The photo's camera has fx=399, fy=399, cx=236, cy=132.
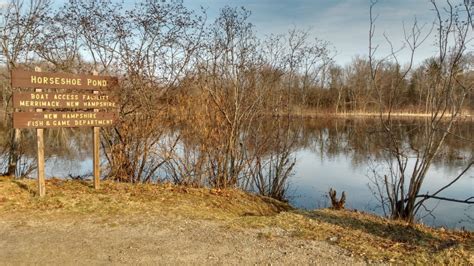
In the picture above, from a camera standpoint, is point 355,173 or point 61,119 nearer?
point 61,119

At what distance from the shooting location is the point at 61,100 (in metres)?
7.53

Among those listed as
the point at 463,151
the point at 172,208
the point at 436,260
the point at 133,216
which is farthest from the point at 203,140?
the point at 463,151

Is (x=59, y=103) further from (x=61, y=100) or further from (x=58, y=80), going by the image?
(x=58, y=80)

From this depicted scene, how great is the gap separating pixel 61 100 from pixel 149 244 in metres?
3.86

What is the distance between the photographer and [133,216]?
634 centimetres

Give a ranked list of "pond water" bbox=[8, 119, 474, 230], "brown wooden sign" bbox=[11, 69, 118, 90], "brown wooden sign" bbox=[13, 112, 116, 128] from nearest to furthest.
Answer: "brown wooden sign" bbox=[11, 69, 118, 90], "brown wooden sign" bbox=[13, 112, 116, 128], "pond water" bbox=[8, 119, 474, 230]

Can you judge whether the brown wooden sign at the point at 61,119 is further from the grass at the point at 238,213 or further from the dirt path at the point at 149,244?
the dirt path at the point at 149,244

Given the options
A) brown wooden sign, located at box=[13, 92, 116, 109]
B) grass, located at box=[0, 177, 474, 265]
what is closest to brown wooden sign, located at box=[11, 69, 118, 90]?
brown wooden sign, located at box=[13, 92, 116, 109]

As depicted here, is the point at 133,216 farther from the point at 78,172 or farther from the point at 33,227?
the point at 78,172

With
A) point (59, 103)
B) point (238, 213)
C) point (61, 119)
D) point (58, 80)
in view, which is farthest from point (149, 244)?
point (58, 80)

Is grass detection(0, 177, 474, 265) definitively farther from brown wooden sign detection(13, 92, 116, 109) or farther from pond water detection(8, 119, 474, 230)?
pond water detection(8, 119, 474, 230)

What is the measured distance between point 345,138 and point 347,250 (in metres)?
20.0

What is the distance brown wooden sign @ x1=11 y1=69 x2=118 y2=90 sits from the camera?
696 centimetres

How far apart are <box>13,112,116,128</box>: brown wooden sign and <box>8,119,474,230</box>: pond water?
4494 millimetres
